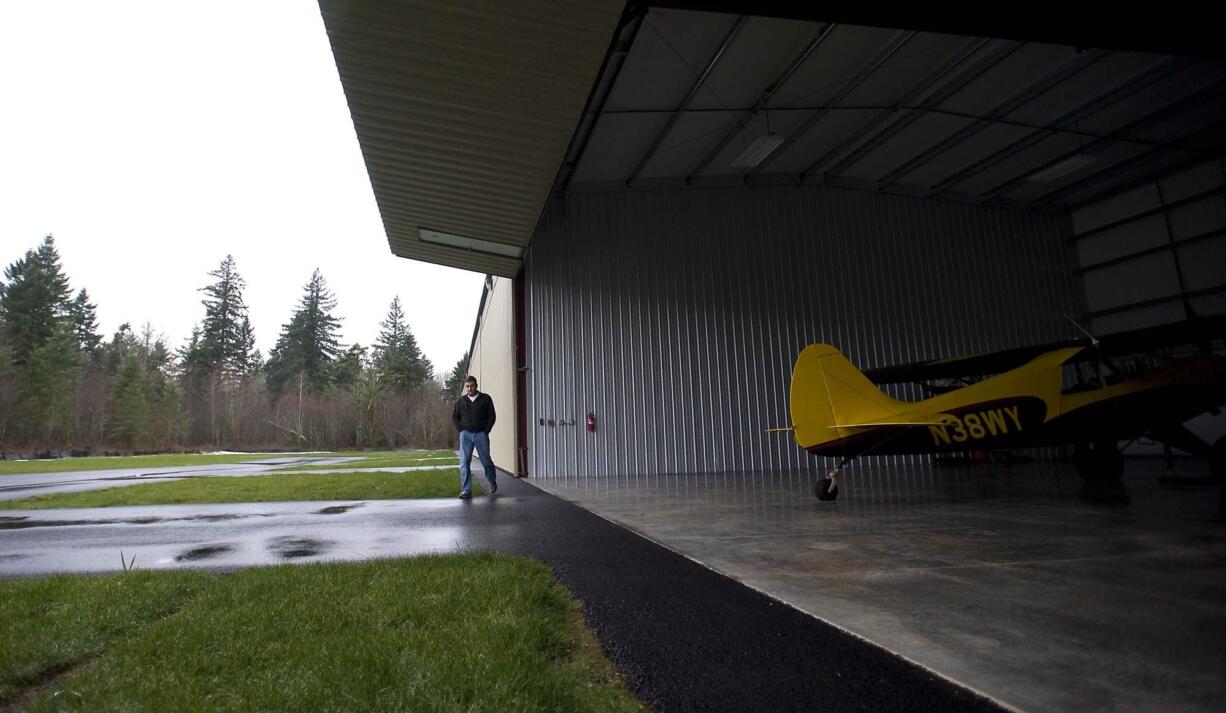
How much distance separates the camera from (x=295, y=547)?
14.2 ft

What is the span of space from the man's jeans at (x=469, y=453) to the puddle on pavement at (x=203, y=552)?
3.36 metres

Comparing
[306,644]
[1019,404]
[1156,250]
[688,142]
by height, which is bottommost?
[306,644]

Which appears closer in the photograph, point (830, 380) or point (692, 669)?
point (692, 669)

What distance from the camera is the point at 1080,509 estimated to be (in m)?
5.49

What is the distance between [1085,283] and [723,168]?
12.8 metres

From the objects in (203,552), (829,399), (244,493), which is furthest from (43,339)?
(829,399)

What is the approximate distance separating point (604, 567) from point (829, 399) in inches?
189

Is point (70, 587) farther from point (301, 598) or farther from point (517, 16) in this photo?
point (517, 16)

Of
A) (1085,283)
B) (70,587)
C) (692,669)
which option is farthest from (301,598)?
(1085,283)

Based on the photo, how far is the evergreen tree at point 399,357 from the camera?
63.3m

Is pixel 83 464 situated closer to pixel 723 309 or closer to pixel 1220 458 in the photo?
pixel 723 309

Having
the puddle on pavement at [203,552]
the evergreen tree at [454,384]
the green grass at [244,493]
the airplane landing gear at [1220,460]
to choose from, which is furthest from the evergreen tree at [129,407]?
the airplane landing gear at [1220,460]

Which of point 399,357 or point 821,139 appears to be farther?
point 399,357

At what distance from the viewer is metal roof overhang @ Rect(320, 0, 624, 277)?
19.1 ft
